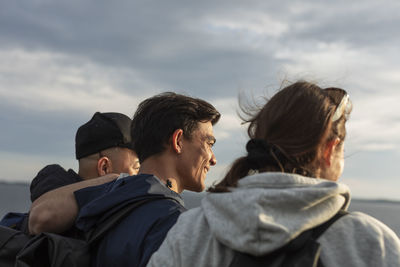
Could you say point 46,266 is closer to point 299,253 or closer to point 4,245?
point 4,245

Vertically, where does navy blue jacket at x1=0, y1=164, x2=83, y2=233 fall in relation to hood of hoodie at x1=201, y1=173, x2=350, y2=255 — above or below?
below

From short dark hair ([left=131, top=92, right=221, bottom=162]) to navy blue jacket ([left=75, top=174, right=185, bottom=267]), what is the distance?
624 mm

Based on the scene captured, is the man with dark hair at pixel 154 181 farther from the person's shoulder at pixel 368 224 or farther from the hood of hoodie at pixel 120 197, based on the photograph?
the person's shoulder at pixel 368 224

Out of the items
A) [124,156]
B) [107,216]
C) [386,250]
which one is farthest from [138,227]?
[124,156]

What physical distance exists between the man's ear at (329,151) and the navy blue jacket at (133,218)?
1.04m

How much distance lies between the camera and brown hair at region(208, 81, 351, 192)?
2.20 metres

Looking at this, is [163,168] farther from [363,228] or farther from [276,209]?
[363,228]

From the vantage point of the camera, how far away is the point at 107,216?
3.02 metres

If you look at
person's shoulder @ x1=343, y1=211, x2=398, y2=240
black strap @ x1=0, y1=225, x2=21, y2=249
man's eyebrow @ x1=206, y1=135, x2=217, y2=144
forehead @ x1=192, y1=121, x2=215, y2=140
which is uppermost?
forehead @ x1=192, y1=121, x2=215, y2=140

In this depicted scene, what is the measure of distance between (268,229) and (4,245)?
2.06m

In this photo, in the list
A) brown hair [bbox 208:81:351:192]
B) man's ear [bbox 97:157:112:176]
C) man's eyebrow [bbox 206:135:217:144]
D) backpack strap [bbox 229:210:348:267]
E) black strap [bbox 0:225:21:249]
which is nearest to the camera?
backpack strap [bbox 229:210:348:267]

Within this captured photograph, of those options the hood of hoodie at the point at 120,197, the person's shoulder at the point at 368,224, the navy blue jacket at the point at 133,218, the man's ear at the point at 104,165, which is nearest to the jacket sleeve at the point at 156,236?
the navy blue jacket at the point at 133,218

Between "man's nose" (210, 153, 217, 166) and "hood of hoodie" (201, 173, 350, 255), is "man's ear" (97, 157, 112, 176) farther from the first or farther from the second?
"hood of hoodie" (201, 173, 350, 255)

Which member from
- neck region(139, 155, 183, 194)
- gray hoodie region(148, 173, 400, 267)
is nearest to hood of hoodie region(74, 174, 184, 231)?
neck region(139, 155, 183, 194)
